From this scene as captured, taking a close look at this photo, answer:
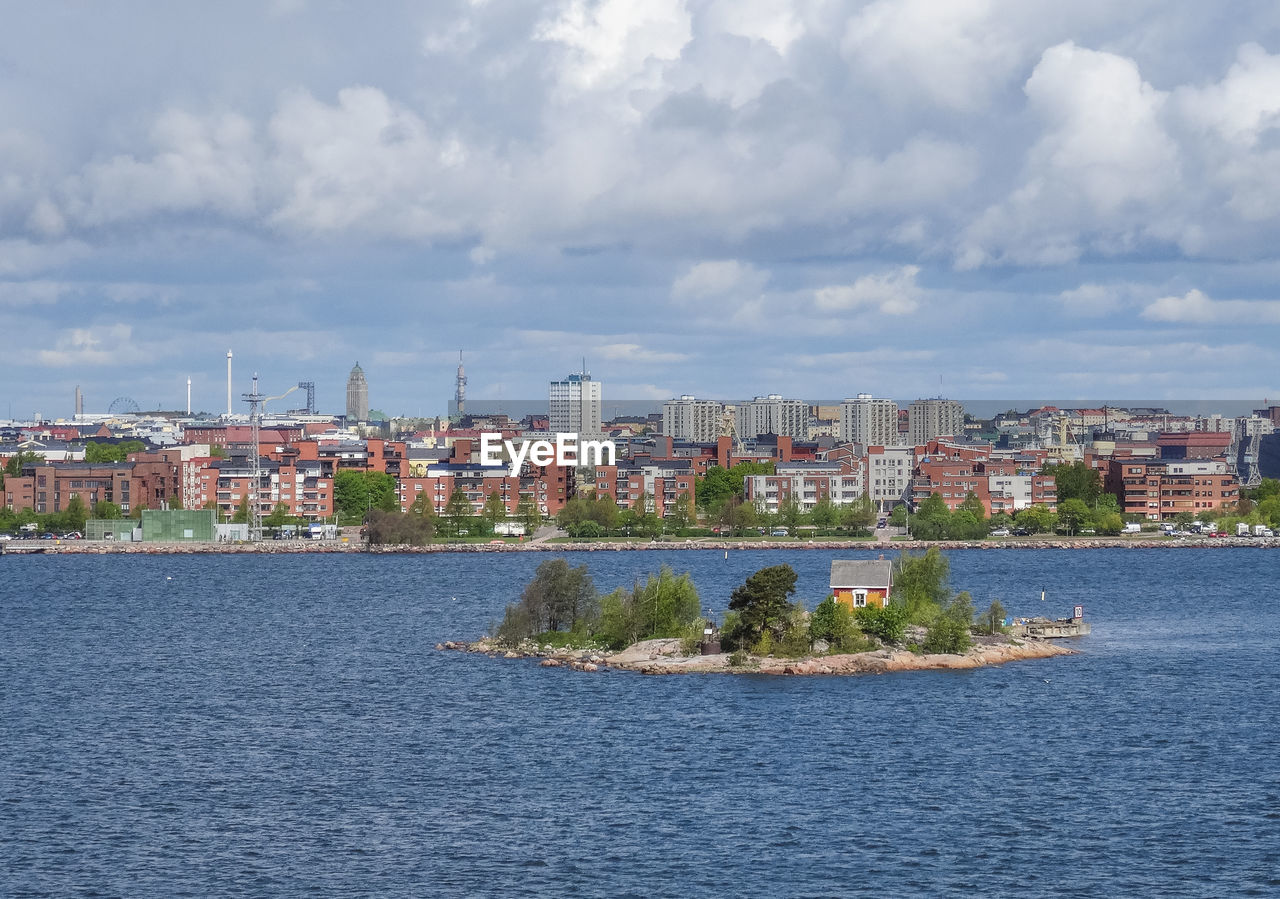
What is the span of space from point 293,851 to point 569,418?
175 meters

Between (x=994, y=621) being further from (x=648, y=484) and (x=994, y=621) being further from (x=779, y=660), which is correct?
(x=648, y=484)

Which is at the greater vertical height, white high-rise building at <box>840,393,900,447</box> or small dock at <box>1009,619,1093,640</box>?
white high-rise building at <box>840,393,900,447</box>

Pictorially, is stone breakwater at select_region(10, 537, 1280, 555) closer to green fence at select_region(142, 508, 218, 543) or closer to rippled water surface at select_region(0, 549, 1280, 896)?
green fence at select_region(142, 508, 218, 543)

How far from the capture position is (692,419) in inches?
7067

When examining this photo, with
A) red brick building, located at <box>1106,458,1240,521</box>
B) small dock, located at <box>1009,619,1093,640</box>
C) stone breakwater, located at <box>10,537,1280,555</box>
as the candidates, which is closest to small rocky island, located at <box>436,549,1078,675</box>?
small dock, located at <box>1009,619,1093,640</box>

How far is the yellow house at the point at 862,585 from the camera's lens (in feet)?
128

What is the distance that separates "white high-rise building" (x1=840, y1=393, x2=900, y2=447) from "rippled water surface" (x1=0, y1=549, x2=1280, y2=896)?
417 ft

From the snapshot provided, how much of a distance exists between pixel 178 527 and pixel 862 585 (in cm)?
5183

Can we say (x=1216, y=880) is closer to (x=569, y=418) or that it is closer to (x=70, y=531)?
(x=70, y=531)

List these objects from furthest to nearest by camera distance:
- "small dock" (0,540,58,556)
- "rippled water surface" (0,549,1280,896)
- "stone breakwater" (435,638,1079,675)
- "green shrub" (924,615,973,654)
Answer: "small dock" (0,540,58,556), "green shrub" (924,615,973,654), "stone breakwater" (435,638,1079,675), "rippled water surface" (0,549,1280,896)

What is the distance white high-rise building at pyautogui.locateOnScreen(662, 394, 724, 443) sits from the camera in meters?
179

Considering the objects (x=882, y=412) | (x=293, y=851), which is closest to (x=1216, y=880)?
(x=293, y=851)

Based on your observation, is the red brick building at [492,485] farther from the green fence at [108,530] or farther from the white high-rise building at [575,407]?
the white high-rise building at [575,407]

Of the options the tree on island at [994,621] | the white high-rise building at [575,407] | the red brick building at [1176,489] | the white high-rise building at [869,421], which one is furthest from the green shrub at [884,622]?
the white high-rise building at [575,407]
